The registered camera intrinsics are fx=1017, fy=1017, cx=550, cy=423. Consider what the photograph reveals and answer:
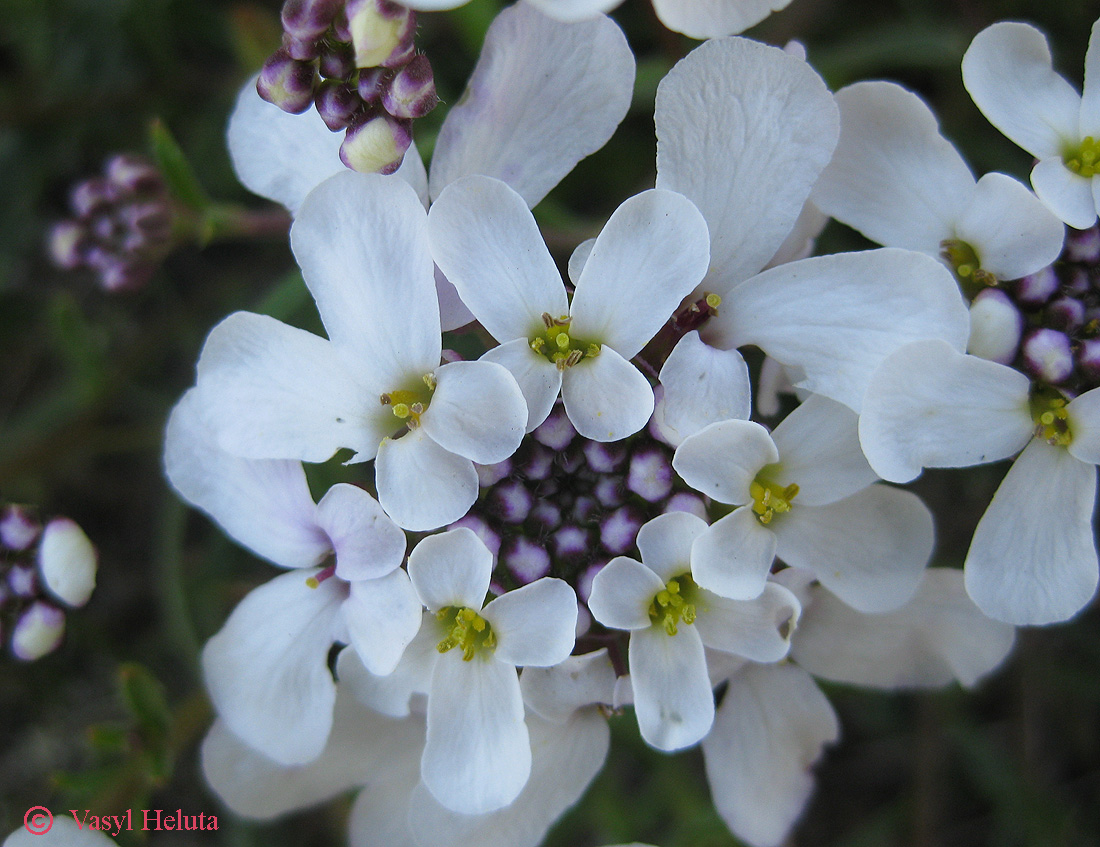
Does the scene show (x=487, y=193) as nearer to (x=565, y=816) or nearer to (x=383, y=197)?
(x=383, y=197)

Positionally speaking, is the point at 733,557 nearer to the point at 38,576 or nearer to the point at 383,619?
the point at 383,619

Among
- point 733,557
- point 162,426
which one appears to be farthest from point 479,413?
point 162,426

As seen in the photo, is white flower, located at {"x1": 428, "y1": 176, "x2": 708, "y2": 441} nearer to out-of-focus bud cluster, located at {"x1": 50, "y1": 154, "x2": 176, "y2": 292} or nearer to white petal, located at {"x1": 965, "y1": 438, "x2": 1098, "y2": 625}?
white petal, located at {"x1": 965, "y1": 438, "x2": 1098, "y2": 625}

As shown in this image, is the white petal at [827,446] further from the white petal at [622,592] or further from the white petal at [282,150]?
the white petal at [282,150]

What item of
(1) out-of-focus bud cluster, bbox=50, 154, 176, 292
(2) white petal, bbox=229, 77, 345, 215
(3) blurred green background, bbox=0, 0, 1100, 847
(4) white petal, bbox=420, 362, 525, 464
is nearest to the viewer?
(4) white petal, bbox=420, 362, 525, 464

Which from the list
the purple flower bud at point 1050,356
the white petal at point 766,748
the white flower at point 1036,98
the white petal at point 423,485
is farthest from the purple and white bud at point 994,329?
the white petal at point 423,485
